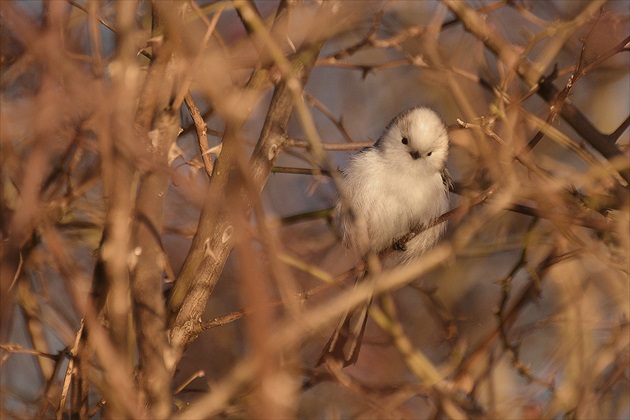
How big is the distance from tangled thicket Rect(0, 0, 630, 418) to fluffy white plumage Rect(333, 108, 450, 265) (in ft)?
0.50

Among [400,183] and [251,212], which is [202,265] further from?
[400,183]

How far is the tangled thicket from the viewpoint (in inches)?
57.5

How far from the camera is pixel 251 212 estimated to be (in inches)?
118

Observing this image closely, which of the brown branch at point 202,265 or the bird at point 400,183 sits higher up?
the bird at point 400,183

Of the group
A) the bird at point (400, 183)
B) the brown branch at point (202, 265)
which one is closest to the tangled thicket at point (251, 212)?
the brown branch at point (202, 265)

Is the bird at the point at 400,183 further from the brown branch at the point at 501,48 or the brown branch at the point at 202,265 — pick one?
the brown branch at the point at 202,265

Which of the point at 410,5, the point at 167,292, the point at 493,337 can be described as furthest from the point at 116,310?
the point at 410,5

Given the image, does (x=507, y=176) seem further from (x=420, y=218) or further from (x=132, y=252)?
(x=420, y=218)

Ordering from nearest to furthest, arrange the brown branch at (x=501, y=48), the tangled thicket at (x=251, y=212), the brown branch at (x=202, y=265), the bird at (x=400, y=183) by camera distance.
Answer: the tangled thicket at (x=251, y=212) < the brown branch at (x=202, y=265) < the brown branch at (x=501, y=48) < the bird at (x=400, y=183)

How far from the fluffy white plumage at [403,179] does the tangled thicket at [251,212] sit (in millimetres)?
153

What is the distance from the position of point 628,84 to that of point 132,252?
13.6ft

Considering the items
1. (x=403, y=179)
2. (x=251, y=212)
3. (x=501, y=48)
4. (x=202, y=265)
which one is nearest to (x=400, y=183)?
(x=403, y=179)

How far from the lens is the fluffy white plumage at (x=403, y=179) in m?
3.77

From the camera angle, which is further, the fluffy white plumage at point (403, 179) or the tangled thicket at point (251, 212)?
the fluffy white plumage at point (403, 179)
